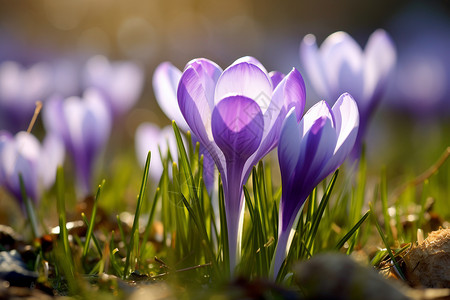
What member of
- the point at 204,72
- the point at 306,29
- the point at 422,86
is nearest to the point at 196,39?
the point at 306,29

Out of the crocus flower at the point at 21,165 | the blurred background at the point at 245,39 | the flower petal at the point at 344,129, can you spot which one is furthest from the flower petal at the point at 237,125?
the blurred background at the point at 245,39

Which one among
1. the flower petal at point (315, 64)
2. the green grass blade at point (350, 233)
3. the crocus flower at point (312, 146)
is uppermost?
the flower petal at point (315, 64)

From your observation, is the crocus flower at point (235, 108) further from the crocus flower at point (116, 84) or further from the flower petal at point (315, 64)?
the crocus flower at point (116, 84)

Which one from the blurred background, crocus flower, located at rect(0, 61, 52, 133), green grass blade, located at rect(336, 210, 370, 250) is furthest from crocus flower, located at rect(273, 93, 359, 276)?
crocus flower, located at rect(0, 61, 52, 133)

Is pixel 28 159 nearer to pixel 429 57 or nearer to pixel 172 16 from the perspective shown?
pixel 429 57

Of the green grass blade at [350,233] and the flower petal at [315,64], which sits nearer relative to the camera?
the green grass blade at [350,233]


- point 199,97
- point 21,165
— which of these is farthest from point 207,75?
point 21,165

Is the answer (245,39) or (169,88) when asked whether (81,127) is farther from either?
(245,39)
